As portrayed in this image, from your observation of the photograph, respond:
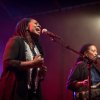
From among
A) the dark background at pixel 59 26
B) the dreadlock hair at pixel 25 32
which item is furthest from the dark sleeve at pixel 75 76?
the dreadlock hair at pixel 25 32

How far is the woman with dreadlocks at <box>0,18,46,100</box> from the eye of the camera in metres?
2.51

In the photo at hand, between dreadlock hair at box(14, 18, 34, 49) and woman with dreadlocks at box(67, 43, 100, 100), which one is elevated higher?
dreadlock hair at box(14, 18, 34, 49)

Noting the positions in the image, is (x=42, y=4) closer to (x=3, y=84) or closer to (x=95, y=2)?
(x=95, y=2)

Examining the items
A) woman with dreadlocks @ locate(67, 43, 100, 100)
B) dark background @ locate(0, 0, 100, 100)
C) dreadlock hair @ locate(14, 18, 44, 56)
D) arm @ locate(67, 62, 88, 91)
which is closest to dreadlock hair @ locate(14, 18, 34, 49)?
dreadlock hair @ locate(14, 18, 44, 56)

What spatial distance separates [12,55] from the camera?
8.48 ft

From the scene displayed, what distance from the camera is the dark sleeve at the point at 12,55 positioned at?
99.7 inches

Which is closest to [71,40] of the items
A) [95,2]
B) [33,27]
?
[95,2]

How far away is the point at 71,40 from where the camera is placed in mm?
5535

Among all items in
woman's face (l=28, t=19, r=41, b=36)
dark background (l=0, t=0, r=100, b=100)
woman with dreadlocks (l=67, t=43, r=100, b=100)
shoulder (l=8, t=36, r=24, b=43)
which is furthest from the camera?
dark background (l=0, t=0, r=100, b=100)

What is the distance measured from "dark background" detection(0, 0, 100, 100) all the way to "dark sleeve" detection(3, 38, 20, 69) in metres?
2.49

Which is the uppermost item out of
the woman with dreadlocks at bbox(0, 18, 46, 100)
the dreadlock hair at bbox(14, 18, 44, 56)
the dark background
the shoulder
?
the dark background

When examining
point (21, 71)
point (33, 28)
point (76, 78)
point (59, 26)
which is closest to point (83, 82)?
point (76, 78)

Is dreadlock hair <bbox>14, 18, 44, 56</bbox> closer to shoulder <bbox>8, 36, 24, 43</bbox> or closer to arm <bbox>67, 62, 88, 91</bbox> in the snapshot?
shoulder <bbox>8, 36, 24, 43</bbox>

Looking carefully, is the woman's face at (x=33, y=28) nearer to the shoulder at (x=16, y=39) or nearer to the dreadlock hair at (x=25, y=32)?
the dreadlock hair at (x=25, y=32)
